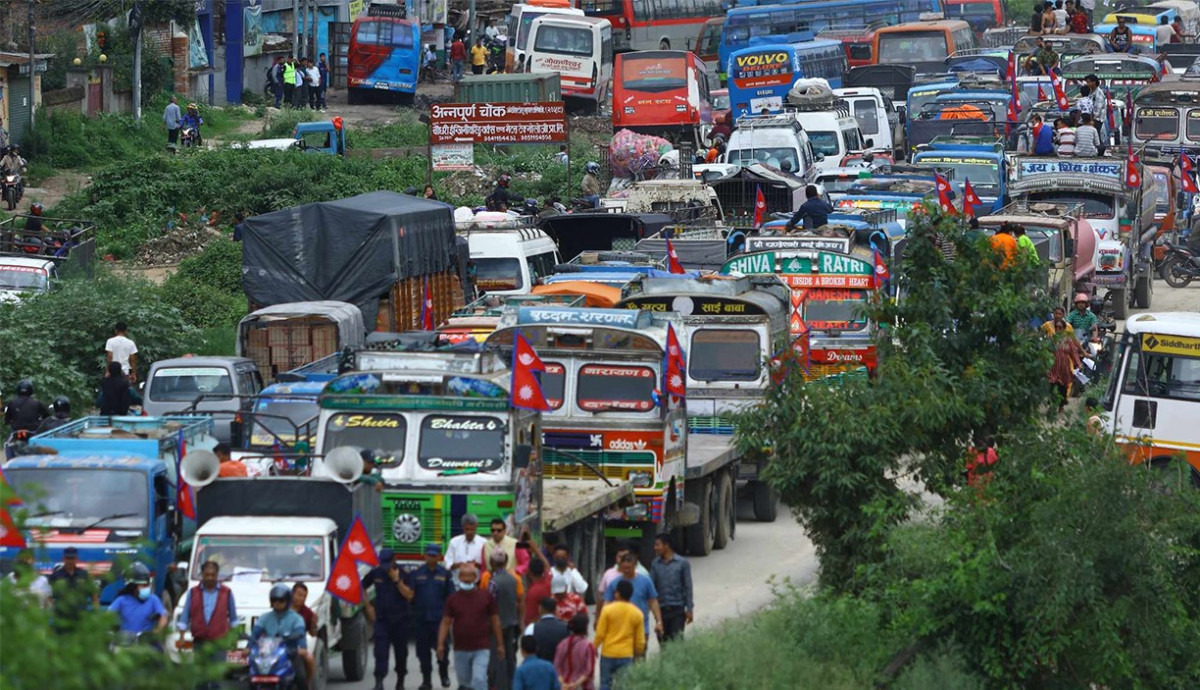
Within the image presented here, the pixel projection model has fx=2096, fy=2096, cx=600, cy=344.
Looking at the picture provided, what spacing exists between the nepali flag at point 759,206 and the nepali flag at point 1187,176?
33.3 ft

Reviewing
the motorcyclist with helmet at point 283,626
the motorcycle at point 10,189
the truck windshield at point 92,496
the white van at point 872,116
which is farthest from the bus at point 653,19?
the motorcyclist with helmet at point 283,626

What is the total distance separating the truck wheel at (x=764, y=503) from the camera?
898 inches

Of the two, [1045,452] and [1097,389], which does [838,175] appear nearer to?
[1097,389]

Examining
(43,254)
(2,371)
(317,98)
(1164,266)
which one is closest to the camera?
(2,371)

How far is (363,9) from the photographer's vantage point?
70188 mm

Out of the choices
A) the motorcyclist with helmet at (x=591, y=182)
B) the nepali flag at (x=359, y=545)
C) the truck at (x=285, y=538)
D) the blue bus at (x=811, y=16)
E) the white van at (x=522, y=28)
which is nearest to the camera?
the nepali flag at (x=359, y=545)

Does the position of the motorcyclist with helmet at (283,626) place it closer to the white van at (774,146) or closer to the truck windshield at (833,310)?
the truck windshield at (833,310)

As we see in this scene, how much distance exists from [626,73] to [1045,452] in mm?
33490

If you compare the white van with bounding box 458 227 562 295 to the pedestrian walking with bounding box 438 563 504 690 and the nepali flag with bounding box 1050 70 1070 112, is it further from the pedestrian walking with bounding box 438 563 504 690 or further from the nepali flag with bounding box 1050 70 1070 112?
the nepali flag with bounding box 1050 70 1070 112

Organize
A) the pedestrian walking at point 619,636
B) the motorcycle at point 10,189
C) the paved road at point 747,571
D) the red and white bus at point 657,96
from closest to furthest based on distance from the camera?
the pedestrian walking at point 619,636
the paved road at point 747,571
the motorcycle at point 10,189
the red and white bus at point 657,96

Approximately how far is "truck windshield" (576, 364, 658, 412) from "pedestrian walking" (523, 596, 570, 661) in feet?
18.1

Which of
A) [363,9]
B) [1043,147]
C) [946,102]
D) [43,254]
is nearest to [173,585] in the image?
[43,254]

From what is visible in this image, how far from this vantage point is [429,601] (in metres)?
15.3

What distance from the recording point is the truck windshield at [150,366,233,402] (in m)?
24.2
